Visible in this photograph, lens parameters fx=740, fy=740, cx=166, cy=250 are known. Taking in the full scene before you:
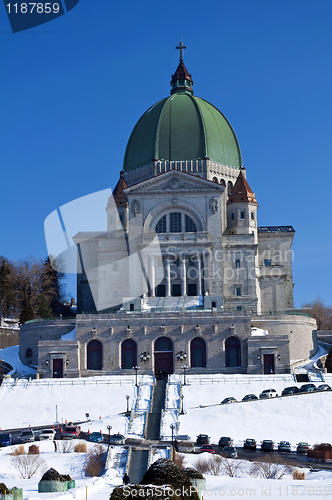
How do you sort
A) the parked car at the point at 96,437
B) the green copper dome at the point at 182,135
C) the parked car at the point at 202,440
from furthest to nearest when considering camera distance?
the green copper dome at the point at 182,135, the parked car at the point at 202,440, the parked car at the point at 96,437

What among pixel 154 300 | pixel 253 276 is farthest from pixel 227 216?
pixel 154 300

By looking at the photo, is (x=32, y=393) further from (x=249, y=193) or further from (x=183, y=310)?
(x=249, y=193)

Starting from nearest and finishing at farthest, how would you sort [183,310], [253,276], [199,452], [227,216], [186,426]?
[199,452], [186,426], [183,310], [253,276], [227,216]

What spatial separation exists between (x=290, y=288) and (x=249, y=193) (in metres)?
13.9

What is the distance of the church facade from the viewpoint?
247 ft

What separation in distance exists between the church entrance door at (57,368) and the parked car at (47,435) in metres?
22.0

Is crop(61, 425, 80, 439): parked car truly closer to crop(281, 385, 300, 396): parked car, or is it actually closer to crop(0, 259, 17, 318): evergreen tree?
crop(281, 385, 300, 396): parked car

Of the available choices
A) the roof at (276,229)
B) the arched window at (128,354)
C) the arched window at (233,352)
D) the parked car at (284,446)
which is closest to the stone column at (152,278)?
the arched window at (128,354)

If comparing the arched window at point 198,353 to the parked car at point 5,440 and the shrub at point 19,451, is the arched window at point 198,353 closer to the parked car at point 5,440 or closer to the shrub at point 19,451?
the parked car at point 5,440

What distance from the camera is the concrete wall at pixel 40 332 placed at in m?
79.7

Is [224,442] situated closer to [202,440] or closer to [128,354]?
[202,440]

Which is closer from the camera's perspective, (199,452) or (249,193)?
(199,452)

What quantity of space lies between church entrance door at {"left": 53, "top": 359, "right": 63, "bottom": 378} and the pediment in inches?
931

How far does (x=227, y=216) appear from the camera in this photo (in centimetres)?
9519
